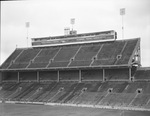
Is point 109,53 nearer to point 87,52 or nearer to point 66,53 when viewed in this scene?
point 87,52

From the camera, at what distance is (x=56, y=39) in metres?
57.8

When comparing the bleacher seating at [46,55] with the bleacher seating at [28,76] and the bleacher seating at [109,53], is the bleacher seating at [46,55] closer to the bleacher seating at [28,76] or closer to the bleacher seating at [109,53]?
the bleacher seating at [28,76]

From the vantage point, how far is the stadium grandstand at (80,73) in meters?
39.0

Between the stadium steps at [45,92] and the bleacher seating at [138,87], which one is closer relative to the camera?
the bleacher seating at [138,87]

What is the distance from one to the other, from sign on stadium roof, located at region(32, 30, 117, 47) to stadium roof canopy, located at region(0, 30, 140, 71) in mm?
743

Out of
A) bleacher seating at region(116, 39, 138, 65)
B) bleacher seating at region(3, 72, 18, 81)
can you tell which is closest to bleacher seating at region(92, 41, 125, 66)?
bleacher seating at region(116, 39, 138, 65)

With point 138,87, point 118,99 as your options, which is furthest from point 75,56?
point 118,99

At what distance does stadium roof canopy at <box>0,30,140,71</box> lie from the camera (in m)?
46.0

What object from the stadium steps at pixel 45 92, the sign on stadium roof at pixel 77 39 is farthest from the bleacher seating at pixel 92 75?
the sign on stadium roof at pixel 77 39

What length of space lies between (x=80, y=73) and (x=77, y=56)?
189 inches

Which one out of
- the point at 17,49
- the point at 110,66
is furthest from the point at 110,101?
the point at 17,49

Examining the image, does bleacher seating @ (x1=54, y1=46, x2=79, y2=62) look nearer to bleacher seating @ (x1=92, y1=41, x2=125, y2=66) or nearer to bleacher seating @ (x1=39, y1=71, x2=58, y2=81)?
bleacher seating @ (x1=39, y1=71, x2=58, y2=81)

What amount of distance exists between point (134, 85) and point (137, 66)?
652 centimetres

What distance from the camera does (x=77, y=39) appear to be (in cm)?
5534
